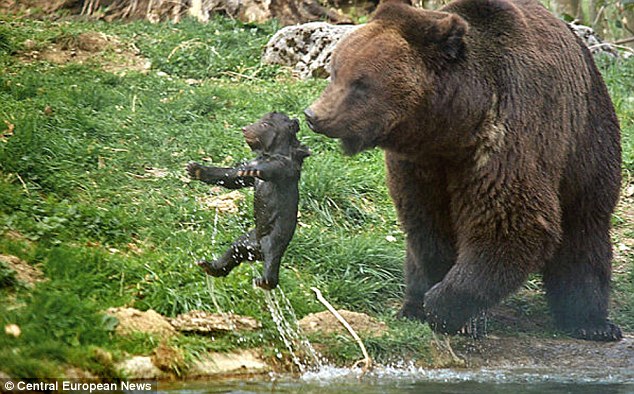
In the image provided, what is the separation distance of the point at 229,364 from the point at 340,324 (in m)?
0.95

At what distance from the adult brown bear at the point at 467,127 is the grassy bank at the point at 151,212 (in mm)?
674

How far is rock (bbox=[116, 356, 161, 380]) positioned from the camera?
486 centimetres

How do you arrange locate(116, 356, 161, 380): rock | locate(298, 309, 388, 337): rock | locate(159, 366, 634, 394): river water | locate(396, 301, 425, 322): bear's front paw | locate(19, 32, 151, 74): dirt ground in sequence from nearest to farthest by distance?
locate(116, 356, 161, 380): rock, locate(159, 366, 634, 394): river water, locate(298, 309, 388, 337): rock, locate(396, 301, 425, 322): bear's front paw, locate(19, 32, 151, 74): dirt ground

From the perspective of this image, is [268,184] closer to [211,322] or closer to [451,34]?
[211,322]

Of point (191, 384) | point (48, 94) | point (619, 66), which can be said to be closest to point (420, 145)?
point (191, 384)

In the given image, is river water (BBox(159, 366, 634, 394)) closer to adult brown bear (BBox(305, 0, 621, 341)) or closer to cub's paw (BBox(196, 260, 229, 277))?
adult brown bear (BBox(305, 0, 621, 341))

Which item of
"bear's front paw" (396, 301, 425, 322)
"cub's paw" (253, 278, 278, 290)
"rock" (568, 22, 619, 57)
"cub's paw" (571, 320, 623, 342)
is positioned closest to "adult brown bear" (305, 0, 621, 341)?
"bear's front paw" (396, 301, 425, 322)

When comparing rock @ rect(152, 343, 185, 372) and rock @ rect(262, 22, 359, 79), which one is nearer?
rock @ rect(152, 343, 185, 372)

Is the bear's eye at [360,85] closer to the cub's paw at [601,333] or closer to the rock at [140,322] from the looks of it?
the rock at [140,322]

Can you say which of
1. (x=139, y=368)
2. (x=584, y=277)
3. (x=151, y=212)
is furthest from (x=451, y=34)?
(x=151, y=212)

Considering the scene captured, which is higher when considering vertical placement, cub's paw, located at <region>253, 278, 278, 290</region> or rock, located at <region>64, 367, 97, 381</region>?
cub's paw, located at <region>253, 278, 278, 290</region>

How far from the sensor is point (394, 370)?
5.68 m

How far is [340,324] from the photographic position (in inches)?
237

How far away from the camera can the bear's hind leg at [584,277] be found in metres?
6.53
